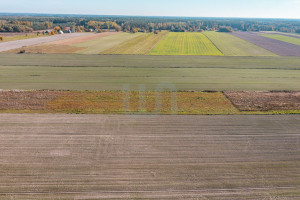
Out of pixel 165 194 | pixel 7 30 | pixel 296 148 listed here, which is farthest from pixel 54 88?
pixel 7 30

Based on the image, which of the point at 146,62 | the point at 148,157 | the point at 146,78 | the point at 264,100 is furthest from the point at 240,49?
the point at 148,157

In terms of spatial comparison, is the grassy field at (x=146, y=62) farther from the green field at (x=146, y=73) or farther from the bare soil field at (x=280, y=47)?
the bare soil field at (x=280, y=47)

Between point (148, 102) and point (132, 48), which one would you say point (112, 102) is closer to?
point (148, 102)

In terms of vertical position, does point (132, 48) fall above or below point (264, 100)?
above

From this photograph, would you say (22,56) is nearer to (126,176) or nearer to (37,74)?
(37,74)

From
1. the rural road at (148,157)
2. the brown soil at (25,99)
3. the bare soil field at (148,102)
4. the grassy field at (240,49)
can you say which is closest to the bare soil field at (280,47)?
the grassy field at (240,49)

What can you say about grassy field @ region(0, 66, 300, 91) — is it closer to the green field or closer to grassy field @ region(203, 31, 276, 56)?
the green field
